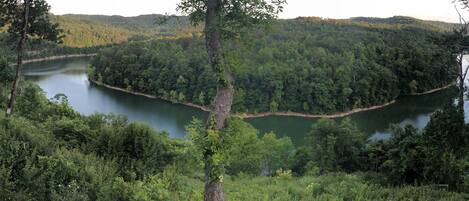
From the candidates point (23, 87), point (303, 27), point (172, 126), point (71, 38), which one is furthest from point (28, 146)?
point (71, 38)

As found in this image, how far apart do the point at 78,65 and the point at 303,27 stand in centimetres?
5375

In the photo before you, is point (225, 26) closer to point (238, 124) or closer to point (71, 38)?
point (238, 124)

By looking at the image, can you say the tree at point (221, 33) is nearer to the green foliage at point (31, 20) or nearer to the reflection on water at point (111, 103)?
the green foliage at point (31, 20)

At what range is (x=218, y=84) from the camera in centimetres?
466

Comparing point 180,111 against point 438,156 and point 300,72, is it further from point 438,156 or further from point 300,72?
point 438,156

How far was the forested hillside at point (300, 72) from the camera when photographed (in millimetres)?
57531

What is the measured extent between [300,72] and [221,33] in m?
56.8

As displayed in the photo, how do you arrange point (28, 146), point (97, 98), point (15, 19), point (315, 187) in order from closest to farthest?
point (28, 146)
point (315, 187)
point (15, 19)
point (97, 98)

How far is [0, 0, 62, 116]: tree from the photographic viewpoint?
39.4 ft

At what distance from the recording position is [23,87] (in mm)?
16625

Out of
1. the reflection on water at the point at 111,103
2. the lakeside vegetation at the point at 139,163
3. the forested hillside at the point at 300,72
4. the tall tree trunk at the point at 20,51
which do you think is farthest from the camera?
the forested hillside at the point at 300,72

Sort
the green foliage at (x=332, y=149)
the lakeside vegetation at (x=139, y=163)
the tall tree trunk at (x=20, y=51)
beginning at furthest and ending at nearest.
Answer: the green foliage at (x=332, y=149)
the tall tree trunk at (x=20, y=51)
the lakeside vegetation at (x=139, y=163)

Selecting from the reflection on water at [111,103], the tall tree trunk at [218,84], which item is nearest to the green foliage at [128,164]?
the tall tree trunk at [218,84]

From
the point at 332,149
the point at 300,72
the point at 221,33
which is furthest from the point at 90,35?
the point at 221,33
